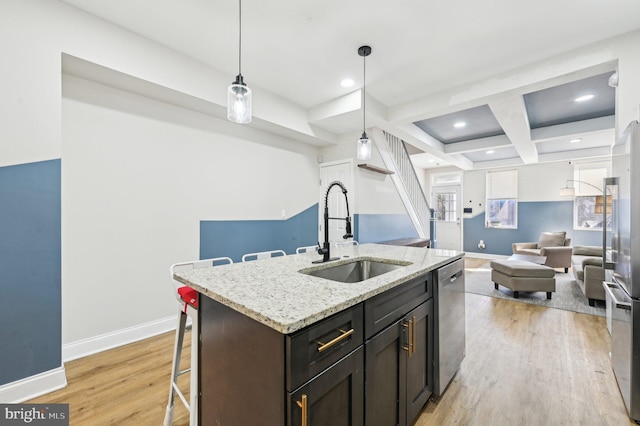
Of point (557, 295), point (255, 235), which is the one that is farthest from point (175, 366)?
point (557, 295)

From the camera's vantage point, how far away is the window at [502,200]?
23.5 feet

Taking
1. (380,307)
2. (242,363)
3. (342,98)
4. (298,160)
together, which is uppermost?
(342,98)

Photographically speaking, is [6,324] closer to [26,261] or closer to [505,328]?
[26,261]

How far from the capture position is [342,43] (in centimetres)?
255

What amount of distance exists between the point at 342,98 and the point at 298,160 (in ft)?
3.99

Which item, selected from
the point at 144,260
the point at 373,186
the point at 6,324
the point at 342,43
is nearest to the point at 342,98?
the point at 342,43

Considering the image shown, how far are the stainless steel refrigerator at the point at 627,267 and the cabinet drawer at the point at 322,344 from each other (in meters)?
1.76

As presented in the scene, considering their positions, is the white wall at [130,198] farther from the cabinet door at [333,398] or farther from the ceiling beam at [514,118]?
the ceiling beam at [514,118]

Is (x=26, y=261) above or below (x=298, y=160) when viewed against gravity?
below

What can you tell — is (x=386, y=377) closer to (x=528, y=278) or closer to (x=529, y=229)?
(x=528, y=278)

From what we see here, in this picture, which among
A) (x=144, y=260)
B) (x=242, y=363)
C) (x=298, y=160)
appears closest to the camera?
(x=242, y=363)

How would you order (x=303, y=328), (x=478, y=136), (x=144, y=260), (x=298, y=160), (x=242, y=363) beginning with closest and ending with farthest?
(x=303, y=328), (x=242, y=363), (x=144, y=260), (x=298, y=160), (x=478, y=136)

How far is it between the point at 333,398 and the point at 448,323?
122cm

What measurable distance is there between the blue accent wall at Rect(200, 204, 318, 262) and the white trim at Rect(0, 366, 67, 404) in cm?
150
